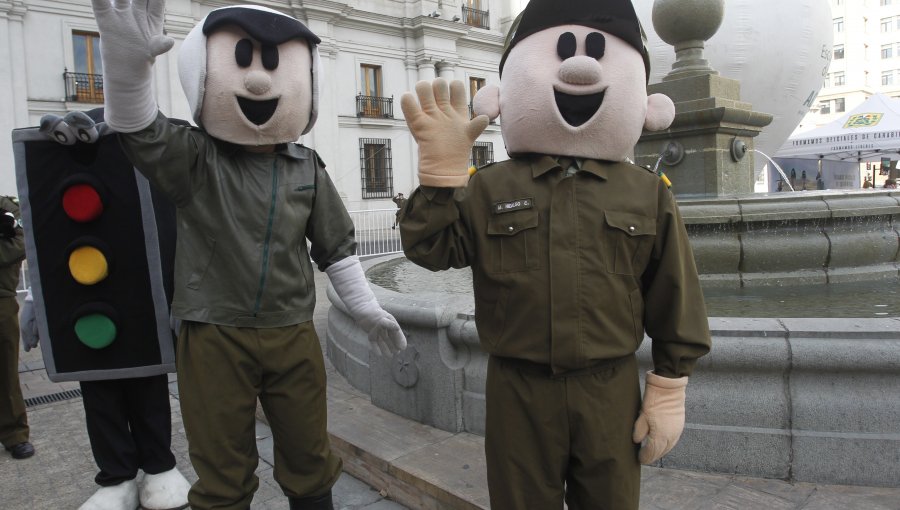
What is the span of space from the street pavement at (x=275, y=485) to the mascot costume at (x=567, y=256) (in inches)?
35.4

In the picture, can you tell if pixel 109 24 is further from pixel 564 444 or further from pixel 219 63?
pixel 564 444

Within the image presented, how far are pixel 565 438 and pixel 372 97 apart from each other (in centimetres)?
2304

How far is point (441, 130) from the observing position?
181cm

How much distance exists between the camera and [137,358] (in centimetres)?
288

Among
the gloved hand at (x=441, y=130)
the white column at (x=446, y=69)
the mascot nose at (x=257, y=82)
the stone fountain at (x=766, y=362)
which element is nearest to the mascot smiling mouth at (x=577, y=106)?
the gloved hand at (x=441, y=130)

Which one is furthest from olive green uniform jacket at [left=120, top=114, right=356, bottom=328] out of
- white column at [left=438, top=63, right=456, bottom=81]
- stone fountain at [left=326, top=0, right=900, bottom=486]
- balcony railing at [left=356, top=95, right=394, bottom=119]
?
white column at [left=438, top=63, right=456, bottom=81]

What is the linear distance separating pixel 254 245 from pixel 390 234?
1441cm

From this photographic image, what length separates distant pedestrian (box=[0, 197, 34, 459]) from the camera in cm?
372

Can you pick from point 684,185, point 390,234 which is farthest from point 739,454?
point 390,234

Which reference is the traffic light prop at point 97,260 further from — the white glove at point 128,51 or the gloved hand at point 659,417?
the gloved hand at point 659,417

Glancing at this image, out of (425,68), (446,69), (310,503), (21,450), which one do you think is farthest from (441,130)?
(446,69)

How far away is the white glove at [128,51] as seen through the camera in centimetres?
193

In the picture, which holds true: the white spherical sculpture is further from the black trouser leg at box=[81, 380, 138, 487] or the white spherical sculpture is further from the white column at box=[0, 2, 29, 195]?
the white column at box=[0, 2, 29, 195]

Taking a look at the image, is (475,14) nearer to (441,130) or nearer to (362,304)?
(362,304)
